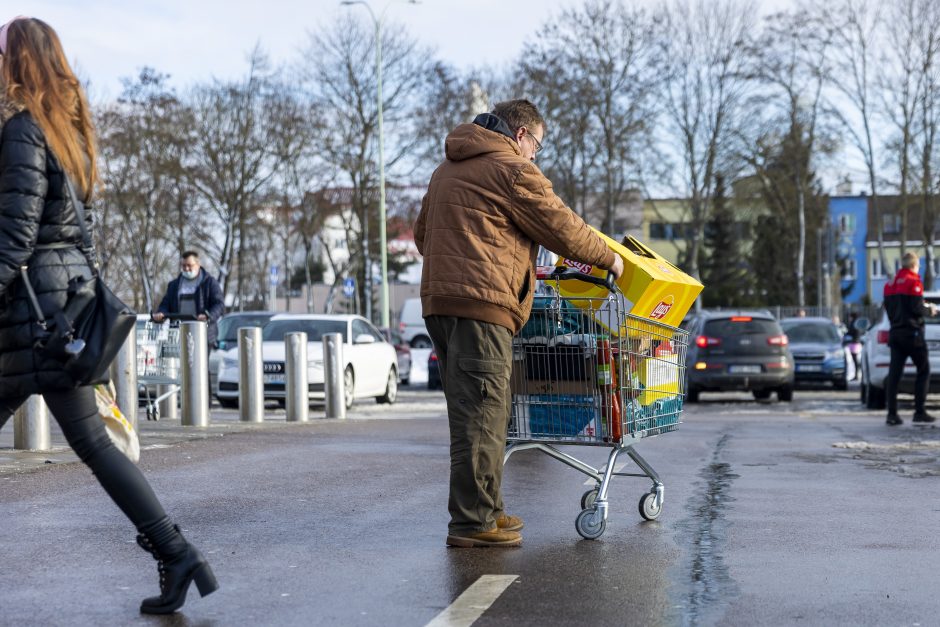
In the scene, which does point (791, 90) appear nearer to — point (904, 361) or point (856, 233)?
point (904, 361)

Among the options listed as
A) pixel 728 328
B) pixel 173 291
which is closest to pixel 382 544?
pixel 173 291

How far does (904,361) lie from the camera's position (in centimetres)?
1630

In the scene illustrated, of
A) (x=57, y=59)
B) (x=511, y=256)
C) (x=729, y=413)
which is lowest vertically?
(x=729, y=413)

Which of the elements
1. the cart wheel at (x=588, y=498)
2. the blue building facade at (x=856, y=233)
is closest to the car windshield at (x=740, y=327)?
the cart wheel at (x=588, y=498)

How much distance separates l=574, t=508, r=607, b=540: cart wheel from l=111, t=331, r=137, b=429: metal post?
674 cm

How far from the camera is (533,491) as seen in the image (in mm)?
8852

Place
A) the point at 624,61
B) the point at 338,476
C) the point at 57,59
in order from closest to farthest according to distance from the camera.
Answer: the point at 57,59 < the point at 338,476 < the point at 624,61

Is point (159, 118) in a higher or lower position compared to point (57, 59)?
higher

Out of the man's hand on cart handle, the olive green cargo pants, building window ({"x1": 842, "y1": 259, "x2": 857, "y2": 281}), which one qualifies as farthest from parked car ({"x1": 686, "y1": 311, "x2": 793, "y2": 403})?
building window ({"x1": 842, "y1": 259, "x2": 857, "y2": 281})

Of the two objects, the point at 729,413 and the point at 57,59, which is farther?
the point at 729,413

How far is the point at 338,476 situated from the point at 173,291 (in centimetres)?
769

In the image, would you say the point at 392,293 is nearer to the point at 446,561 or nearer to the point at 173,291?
the point at 173,291

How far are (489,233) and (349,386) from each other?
14.7 m

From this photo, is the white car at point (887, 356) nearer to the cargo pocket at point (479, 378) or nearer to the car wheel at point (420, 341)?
the cargo pocket at point (479, 378)
